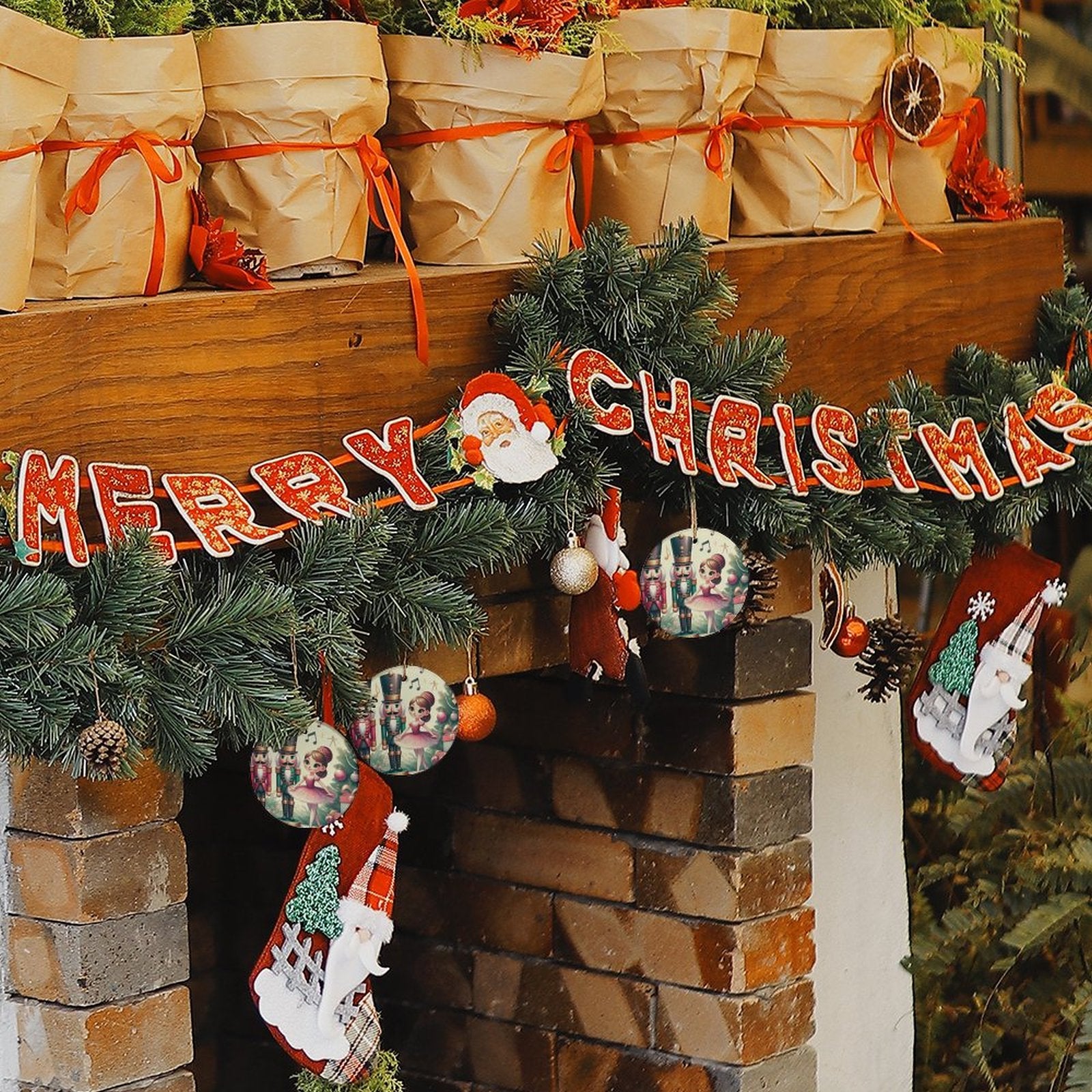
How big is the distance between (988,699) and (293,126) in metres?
0.90

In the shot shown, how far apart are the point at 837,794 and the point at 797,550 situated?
0.31 meters

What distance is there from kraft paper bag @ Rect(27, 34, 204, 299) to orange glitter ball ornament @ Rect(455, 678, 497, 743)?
0.41 meters

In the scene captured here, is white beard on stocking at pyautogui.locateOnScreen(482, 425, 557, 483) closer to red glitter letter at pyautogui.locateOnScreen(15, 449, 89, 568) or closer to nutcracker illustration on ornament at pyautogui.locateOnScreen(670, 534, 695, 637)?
nutcracker illustration on ornament at pyautogui.locateOnScreen(670, 534, 695, 637)

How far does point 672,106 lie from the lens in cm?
163

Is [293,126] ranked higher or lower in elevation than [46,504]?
higher

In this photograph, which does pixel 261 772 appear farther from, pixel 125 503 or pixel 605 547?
pixel 605 547

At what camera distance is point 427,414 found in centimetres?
144

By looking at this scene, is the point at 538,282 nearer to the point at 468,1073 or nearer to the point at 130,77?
the point at 130,77

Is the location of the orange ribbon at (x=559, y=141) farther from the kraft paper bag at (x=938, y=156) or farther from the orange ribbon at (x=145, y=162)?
the kraft paper bag at (x=938, y=156)

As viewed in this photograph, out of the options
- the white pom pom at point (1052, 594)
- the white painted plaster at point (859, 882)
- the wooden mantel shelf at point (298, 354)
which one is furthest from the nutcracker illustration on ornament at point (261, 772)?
the white pom pom at point (1052, 594)

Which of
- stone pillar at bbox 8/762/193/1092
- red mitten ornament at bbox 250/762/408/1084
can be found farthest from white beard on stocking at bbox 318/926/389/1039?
stone pillar at bbox 8/762/193/1092

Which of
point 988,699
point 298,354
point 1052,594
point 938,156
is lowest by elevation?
point 988,699

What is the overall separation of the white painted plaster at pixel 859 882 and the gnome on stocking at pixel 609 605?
43cm

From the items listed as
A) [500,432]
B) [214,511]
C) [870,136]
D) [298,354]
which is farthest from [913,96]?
[214,511]
